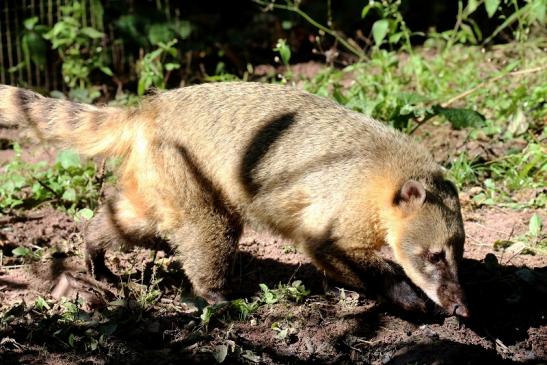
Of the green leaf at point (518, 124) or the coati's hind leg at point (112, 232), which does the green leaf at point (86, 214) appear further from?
the green leaf at point (518, 124)

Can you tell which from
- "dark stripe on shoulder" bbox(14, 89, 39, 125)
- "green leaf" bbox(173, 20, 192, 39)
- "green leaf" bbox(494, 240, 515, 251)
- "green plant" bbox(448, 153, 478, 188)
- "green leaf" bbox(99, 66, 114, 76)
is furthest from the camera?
"green leaf" bbox(173, 20, 192, 39)

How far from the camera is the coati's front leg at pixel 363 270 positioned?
15.6 feet

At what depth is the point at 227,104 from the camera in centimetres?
505

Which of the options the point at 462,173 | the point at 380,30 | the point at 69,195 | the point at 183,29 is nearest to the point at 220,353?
the point at 69,195

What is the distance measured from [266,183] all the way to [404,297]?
1.08 m

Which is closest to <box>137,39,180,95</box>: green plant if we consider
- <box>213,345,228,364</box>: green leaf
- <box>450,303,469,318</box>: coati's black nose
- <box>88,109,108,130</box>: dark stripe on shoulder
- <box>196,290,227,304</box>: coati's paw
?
<box>88,109,108,130</box>: dark stripe on shoulder

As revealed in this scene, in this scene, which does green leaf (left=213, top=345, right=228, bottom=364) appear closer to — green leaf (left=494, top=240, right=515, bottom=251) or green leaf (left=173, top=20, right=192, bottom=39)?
green leaf (left=494, top=240, right=515, bottom=251)

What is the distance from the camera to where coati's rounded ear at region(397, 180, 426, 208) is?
15.1ft

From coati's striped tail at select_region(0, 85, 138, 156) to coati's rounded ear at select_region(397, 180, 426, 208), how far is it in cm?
176

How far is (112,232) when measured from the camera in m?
5.20

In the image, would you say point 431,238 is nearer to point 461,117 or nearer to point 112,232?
point 112,232

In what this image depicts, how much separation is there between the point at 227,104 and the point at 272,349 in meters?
1.58

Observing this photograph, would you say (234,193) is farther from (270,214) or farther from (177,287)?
(177,287)

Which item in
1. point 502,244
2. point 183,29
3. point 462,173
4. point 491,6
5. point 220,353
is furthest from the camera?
point 183,29
